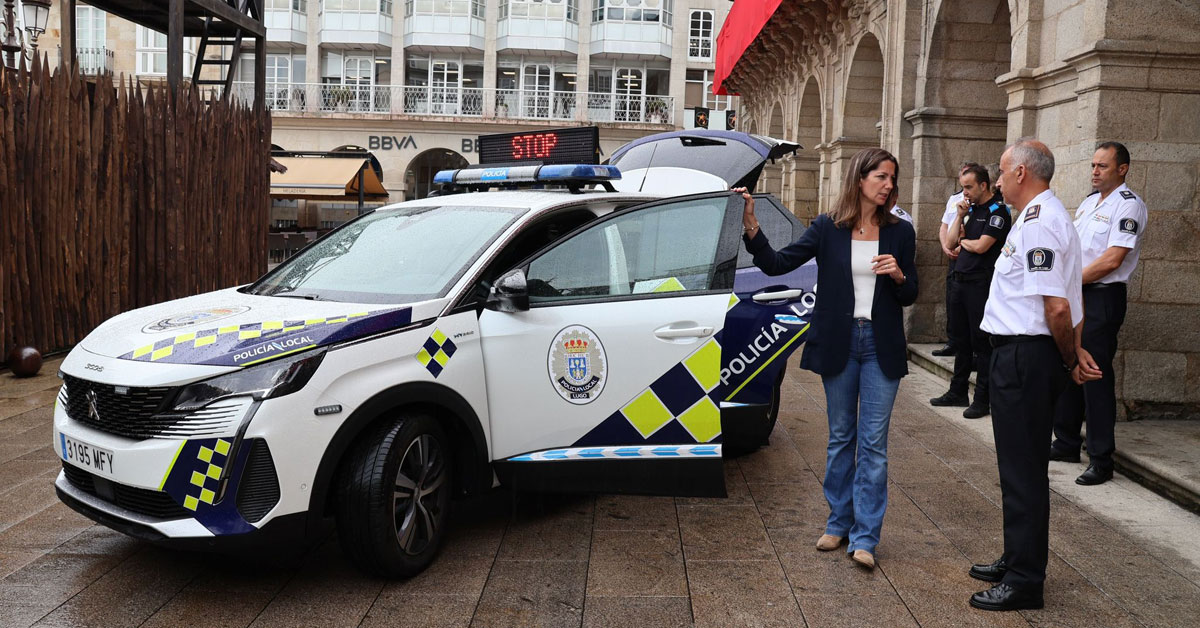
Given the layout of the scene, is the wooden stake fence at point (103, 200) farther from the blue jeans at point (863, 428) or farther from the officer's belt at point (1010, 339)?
the officer's belt at point (1010, 339)

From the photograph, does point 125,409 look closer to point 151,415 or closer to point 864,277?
point 151,415

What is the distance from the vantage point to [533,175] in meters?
5.36

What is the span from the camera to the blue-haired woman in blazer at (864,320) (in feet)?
14.3

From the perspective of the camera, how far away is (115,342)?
404 centimetres

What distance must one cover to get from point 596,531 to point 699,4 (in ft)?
141

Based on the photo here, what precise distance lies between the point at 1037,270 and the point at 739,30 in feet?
62.0

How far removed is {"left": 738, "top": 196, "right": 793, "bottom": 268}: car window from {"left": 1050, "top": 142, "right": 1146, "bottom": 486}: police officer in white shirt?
5.74 ft

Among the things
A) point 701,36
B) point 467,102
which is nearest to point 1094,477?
point 467,102

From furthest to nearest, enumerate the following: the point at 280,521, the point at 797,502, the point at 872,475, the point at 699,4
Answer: the point at 699,4 → the point at 797,502 → the point at 872,475 → the point at 280,521

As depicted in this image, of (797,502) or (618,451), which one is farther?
(797,502)

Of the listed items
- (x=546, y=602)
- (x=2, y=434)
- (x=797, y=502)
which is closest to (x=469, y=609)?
(x=546, y=602)

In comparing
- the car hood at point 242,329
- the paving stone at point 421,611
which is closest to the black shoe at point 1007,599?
the paving stone at point 421,611

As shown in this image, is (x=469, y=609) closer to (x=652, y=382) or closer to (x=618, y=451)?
(x=618, y=451)

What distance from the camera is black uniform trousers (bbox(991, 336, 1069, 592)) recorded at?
3.96m
